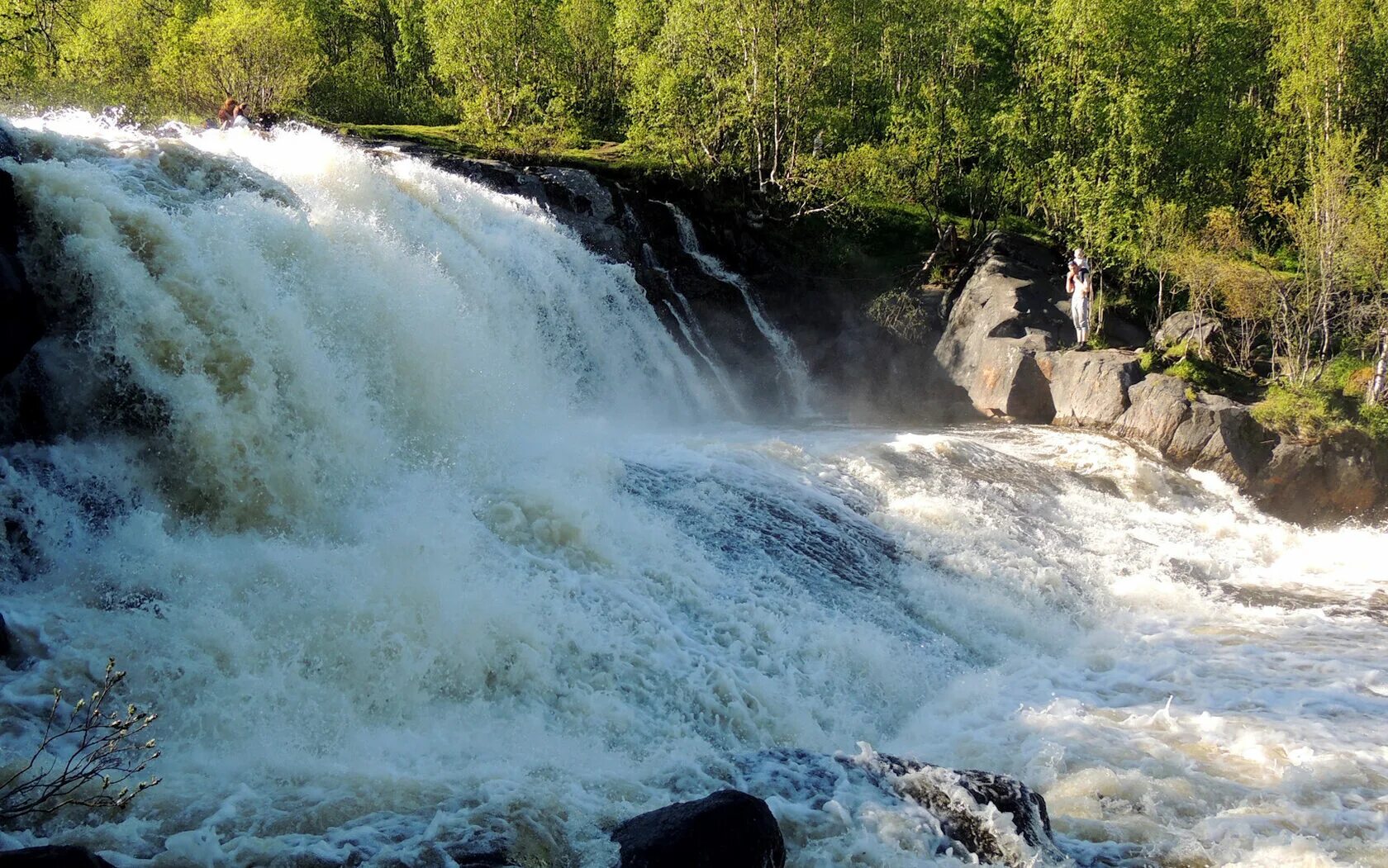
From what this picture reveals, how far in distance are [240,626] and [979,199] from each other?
82.2 ft

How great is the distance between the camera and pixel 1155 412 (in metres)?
18.7

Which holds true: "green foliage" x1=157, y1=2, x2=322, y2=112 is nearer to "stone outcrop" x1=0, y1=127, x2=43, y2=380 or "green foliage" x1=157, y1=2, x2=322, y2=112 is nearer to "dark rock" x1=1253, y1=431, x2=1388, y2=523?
"stone outcrop" x1=0, y1=127, x2=43, y2=380

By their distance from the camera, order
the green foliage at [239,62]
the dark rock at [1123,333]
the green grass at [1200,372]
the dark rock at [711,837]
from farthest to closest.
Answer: the green foliage at [239,62] → the dark rock at [1123,333] → the green grass at [1200,372] → the dark rock at [711,837]

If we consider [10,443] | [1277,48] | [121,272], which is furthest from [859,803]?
[1277,48]

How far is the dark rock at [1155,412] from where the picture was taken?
725 inches

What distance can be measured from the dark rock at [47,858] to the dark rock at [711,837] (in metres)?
2.62

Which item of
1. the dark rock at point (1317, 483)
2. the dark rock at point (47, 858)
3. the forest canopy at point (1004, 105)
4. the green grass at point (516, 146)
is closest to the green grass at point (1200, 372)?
the forest canopy at point (1004, 105)

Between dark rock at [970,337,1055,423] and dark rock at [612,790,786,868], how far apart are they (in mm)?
17145

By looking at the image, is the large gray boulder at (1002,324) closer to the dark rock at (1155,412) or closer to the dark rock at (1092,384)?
the dark rock at (1092,384)

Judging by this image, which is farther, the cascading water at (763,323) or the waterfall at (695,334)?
the cascading water at (763,323)

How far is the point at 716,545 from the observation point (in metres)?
11.2

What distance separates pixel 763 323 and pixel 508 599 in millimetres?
15428

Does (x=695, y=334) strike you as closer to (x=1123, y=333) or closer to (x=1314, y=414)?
(x=1123, y=333)

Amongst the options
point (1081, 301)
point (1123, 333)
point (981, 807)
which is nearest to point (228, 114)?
point (1081, 301)
